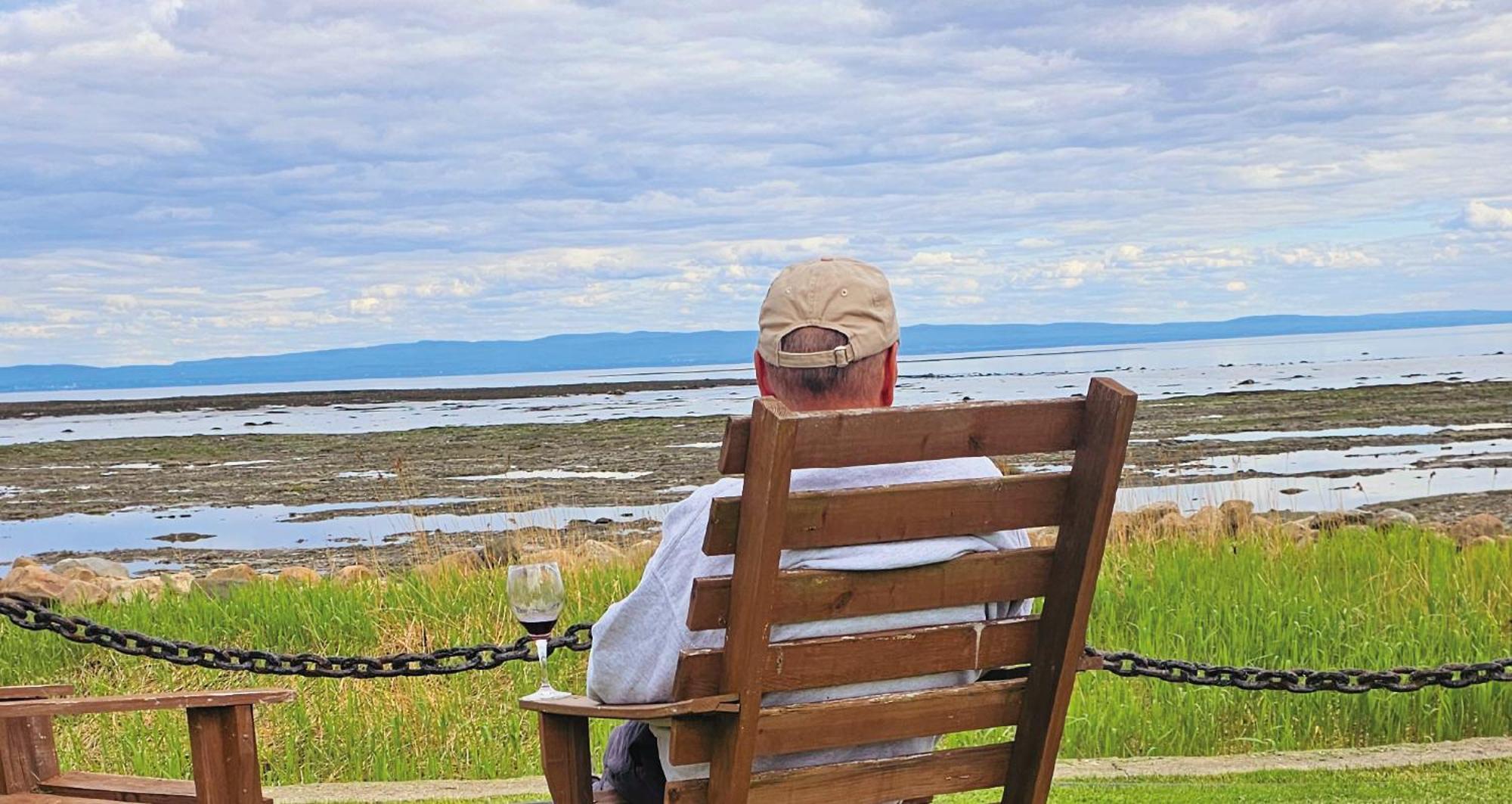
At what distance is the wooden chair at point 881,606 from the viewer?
2818mm

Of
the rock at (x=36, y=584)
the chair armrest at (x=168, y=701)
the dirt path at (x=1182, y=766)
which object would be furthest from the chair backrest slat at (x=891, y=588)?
the rock at (x=36, y=584)

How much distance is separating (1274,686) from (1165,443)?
80.9 feet

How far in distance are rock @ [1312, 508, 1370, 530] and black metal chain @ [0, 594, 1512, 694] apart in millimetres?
6151

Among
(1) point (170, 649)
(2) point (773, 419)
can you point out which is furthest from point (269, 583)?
(2) point (773, 419)

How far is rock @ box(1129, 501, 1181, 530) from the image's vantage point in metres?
12.3

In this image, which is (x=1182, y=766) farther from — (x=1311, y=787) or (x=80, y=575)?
(x=80, y=575)

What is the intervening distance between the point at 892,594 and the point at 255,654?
2810mm

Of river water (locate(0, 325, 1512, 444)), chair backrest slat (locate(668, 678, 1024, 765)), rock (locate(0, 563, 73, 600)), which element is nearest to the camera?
chair backrest slat (locate(668, 678, 1024, 765))

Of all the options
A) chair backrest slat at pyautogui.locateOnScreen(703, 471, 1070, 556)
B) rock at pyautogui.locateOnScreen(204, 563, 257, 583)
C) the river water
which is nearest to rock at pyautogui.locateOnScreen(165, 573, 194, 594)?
rock at pyautogui.locateOnScreen(204, 563, 257, 583)

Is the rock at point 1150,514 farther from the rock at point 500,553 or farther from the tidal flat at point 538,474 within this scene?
the rock at point 500,553

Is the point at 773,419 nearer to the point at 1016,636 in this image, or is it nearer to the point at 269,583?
the point at 1016,636

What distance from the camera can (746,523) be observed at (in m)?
2.80

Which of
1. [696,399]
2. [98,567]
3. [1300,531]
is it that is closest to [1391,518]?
[1300,531]

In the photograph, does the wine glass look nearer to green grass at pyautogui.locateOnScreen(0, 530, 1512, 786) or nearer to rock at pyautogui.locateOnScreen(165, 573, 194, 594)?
green grass at pyautogui.locateOnScreen(0, 530, 1512, 786)
